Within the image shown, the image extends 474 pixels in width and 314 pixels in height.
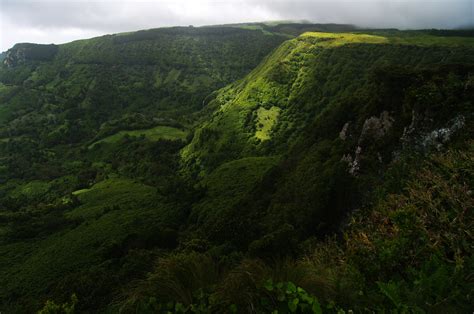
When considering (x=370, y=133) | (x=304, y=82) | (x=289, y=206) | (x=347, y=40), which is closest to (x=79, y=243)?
(x=289, y=206)

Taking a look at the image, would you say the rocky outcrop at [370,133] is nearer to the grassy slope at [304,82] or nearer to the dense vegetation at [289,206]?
the dense vegetation at [289,206]

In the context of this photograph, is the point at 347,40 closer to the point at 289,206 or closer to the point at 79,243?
the point at 289,206

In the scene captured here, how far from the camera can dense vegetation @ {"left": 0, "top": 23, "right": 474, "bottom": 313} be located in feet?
21.6

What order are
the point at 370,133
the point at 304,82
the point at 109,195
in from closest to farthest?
the point at 370,133
the point at 304,82
the point at 109,195

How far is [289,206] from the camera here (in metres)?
57.3

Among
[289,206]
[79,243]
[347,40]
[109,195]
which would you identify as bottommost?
[109,195]

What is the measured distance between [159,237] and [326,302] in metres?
94.3

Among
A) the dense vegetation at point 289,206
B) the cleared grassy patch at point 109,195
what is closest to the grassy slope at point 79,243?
the cleared grassy patch at point 109,195

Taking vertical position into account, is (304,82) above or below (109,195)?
above

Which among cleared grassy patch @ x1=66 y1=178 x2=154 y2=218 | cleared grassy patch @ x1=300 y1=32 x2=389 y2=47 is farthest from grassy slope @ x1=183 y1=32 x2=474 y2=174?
cleared grassy patch @ x1=66 y1=178 x2=154 y2=218

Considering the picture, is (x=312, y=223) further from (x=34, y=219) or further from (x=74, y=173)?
(x=74, y=173)

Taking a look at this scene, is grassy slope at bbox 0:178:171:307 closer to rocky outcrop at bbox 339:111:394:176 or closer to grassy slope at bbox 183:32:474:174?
grassy slope at bbox 183:32:474:174

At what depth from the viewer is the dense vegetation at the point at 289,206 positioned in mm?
6594

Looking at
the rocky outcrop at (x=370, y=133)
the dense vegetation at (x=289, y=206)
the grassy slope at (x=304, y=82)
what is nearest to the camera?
the dense vegetation at (x=289, y=206)
